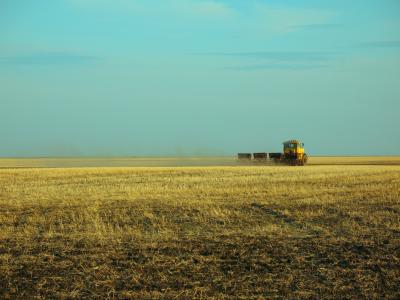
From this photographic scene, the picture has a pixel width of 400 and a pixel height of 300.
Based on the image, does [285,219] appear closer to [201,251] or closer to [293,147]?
[201,251]

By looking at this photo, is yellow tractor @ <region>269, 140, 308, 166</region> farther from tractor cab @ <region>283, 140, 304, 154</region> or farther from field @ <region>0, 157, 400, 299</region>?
field @ <region>0, 157, 400, 299</region>

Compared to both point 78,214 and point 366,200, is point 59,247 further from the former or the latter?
point 366,200

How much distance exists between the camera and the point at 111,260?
12.2m

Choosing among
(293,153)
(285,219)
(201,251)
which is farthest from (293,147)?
(201,251)

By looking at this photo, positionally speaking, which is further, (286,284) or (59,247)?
(59,247)

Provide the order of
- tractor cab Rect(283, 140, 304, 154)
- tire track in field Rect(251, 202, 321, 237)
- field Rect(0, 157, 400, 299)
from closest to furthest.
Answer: field Rect(0, 157, 400, 299)
tire track in field Rect(251, 202, 321, 237)
tractor cab Rect(283, 140, 304, 154)

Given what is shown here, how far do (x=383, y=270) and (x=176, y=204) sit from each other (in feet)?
41.3

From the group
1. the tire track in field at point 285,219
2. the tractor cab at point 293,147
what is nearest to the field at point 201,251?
the tire track in field at point 285,219

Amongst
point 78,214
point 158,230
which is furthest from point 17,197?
point 158,230

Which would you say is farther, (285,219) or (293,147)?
(293,147)

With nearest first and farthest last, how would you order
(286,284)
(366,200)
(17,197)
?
(286,284) < (366,200) < (17,197)

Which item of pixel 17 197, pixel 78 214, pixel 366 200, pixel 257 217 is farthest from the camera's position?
pixel 17 197

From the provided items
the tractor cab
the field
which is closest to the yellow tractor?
the tractor cab

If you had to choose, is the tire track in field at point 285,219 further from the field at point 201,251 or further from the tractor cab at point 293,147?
the tractor cab at point 293,147
